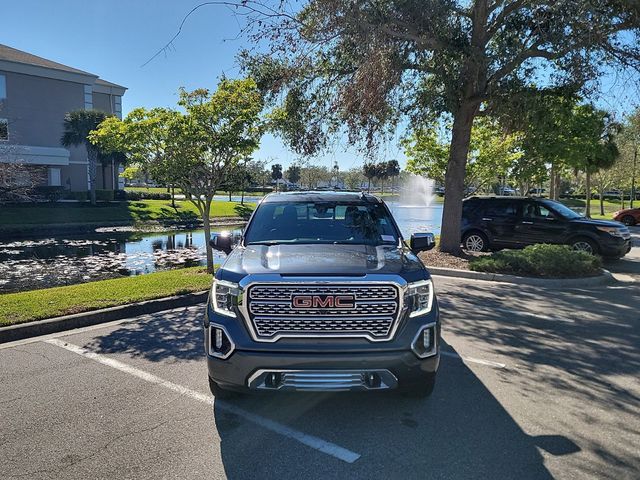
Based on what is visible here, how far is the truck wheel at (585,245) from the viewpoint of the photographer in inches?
491

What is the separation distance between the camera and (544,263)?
1000cm

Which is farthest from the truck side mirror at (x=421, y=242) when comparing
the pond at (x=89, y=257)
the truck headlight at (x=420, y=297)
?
the pond at (x=89, y=257)

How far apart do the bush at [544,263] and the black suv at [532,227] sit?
2.25 m

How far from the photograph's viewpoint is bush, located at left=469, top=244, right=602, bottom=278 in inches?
392

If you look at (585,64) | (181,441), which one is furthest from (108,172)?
(181,441)

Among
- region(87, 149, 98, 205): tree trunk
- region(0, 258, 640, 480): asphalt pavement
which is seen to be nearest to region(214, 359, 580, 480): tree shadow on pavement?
region(0, 258, 640, 480): asphalt pavement

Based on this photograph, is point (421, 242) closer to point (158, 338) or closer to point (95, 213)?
point (158, 338)

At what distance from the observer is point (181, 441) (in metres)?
3.53

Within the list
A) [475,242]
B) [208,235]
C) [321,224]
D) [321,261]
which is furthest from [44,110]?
[321,261]

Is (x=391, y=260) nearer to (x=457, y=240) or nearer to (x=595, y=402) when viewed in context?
(x=595, y=402)

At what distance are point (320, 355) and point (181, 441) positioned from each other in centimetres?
122

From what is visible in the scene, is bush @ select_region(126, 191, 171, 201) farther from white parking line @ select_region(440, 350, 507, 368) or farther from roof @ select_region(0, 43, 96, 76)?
white parking line @ select_region(440, 350, 507, 368)

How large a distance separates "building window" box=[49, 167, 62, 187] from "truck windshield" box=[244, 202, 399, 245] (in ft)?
128

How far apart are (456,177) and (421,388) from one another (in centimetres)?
935
